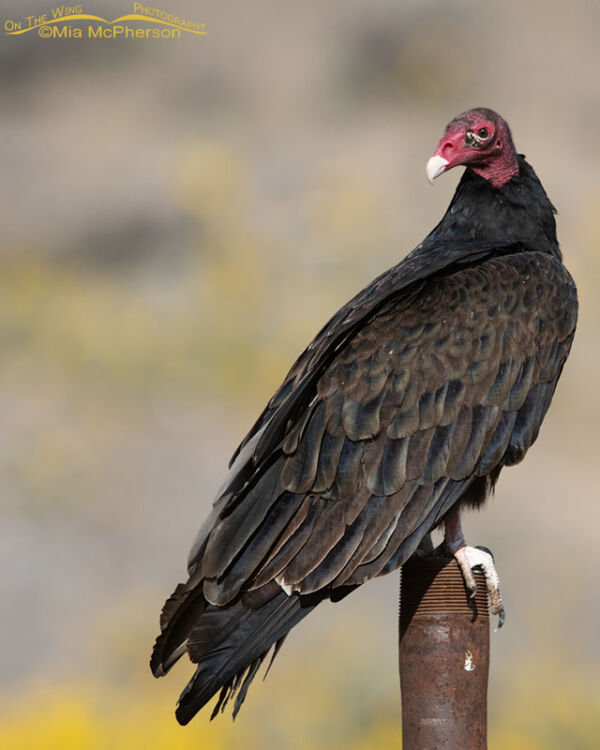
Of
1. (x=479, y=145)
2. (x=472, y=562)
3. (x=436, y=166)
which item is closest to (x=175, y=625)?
(x=472, y=562)

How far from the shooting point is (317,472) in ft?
11.2

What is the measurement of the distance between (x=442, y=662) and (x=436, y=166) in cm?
162

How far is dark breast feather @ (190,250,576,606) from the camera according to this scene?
10.9 ft

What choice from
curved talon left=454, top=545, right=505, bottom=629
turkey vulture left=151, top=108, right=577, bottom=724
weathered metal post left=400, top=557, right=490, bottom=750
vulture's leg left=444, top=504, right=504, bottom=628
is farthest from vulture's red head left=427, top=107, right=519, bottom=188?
weathered metal post left=400, top=557, right=490, bottom=750

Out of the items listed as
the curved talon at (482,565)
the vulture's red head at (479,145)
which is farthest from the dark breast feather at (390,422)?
the vulture's red head at (479,145)

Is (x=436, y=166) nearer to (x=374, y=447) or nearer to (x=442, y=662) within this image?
(x=374, y=447)

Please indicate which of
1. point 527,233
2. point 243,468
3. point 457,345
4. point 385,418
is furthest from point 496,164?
point 243,468

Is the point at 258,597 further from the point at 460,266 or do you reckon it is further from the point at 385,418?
the point at 460,266

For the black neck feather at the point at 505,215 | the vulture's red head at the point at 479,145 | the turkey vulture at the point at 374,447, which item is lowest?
the turkey vulture at the point at 374,447

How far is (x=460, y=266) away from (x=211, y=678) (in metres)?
1.47

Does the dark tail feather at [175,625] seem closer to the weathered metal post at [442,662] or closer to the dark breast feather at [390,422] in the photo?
the dark breast feather at [390,422]

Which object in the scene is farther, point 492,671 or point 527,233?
point 492,671

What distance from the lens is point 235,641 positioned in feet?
10.4

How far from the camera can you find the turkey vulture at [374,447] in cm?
323
